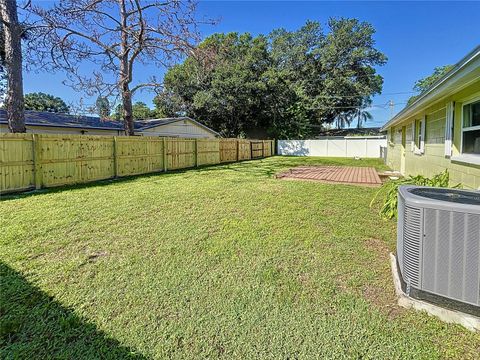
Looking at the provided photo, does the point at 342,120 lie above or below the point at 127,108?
above

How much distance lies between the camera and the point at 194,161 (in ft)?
47.2

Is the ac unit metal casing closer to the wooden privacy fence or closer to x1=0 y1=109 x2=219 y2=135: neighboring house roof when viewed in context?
the wooden privacy fence

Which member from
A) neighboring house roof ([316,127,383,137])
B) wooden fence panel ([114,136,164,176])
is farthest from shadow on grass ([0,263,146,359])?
neighboring house roof ([316,127,383,137])

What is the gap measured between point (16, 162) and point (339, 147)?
2279 cm

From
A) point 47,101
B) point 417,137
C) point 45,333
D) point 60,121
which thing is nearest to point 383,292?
point 45,333

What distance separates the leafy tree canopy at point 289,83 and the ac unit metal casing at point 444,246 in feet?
84.9

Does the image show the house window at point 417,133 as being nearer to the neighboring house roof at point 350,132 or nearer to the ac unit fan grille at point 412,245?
the ac unit fan grille at point 412,245

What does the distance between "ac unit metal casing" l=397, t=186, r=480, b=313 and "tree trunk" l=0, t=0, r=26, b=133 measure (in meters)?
10.9

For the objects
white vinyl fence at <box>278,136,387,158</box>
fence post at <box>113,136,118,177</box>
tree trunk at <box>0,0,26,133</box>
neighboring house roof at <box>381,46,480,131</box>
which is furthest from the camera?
white vinyl fence at <box>278,136,387,158</box>

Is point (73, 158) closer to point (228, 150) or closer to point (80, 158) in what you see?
point (80, 158)

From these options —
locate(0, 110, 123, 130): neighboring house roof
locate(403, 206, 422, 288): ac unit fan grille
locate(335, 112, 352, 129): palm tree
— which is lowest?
locate(403, 206, 422, 288): ac unit fan grille

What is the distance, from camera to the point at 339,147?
2397 centimetres

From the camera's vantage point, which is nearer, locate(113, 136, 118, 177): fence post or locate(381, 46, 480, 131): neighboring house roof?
locate(381, 46, 480, 131): neighboring house roof

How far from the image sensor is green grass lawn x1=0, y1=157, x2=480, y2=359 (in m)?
1.88
